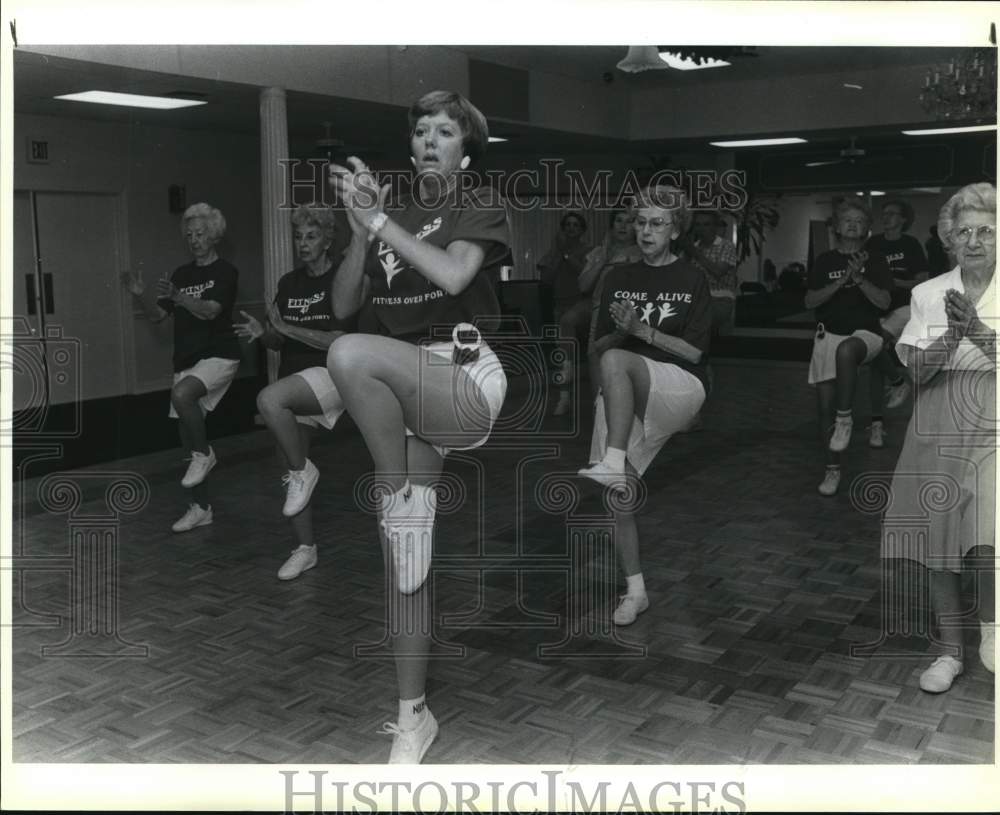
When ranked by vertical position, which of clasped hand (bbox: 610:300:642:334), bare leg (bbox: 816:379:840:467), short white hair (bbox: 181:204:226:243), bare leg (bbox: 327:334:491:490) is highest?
short white hair (bbox: 181:204:226:243)

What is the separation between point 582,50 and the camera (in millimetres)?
10555

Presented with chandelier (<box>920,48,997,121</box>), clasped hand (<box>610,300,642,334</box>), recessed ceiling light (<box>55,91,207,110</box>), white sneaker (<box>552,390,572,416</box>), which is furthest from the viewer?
white sneaker (<box>552,390,572,416</box>)

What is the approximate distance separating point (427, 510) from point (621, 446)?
104 cm

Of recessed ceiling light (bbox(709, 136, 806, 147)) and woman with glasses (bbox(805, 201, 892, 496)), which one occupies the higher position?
recessed ceiling light (bbox(709, 136, 806, 147))

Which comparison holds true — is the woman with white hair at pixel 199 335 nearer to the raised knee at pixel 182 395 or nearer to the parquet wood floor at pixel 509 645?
the raised knee at pixel 182 395

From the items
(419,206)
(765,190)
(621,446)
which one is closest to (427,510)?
(419,206)

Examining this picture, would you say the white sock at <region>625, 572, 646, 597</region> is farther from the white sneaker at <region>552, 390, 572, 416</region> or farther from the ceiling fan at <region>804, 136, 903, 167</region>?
the ceiling fan at <region>804, 136, 903, 167</region>

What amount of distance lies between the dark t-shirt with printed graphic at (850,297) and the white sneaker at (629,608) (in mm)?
2684

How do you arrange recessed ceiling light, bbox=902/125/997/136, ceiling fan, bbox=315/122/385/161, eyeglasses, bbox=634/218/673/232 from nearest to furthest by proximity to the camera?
eyeglasses, bbox=634/218/673/232 < ceiling fan, bbox=315/122/385/161 < recessed ceiling light, bbox=902/125/997/136

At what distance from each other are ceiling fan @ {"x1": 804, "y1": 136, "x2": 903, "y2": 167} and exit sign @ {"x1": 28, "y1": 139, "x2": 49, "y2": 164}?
9.86 metres

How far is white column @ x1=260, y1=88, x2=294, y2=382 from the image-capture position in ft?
26.6

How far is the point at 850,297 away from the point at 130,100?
5.99m

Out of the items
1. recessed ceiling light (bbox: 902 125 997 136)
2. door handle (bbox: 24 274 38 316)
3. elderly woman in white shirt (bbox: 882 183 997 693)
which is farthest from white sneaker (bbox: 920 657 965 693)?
recessed ceiling light (bbox: 902 125 997 136)

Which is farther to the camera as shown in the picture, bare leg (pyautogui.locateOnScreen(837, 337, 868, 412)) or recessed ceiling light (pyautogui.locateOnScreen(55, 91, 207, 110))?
recessed ceiling light (pyautogui.locateOnScreen(55, 91, 207, 110))
